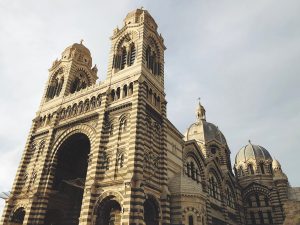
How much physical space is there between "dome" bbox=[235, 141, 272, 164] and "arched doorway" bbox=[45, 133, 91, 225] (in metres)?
34.0

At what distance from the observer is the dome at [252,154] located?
50.7 metres

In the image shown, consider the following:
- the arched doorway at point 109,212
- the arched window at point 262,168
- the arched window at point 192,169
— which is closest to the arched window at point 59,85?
the arched doorway at point 109,212

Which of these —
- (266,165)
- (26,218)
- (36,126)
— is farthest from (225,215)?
(36,126)

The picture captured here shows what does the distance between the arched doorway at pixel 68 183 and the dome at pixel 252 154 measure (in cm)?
3401

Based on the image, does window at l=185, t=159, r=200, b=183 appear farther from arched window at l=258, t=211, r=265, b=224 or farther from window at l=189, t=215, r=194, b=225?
arched window at l=258, t=211, r=265, b=224

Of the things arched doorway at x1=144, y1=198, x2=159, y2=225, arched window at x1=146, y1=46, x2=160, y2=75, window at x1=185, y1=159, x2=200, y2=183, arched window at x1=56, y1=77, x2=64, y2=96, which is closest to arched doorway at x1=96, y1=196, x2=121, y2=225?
arched doorway at x1=144, y1=198, x2=159, y2=225

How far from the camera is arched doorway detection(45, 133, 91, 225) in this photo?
26688mm

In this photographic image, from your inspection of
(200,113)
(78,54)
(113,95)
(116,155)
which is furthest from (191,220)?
(200,113)

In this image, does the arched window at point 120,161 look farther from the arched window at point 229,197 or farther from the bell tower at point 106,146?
the arched window at point 229,197

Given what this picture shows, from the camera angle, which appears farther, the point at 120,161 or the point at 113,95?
the point at 113,95

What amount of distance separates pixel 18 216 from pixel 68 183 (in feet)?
20.5

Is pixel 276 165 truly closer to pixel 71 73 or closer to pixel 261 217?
pixel 261 217

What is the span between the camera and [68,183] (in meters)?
25.6

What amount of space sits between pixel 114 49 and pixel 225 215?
80.8 feet
